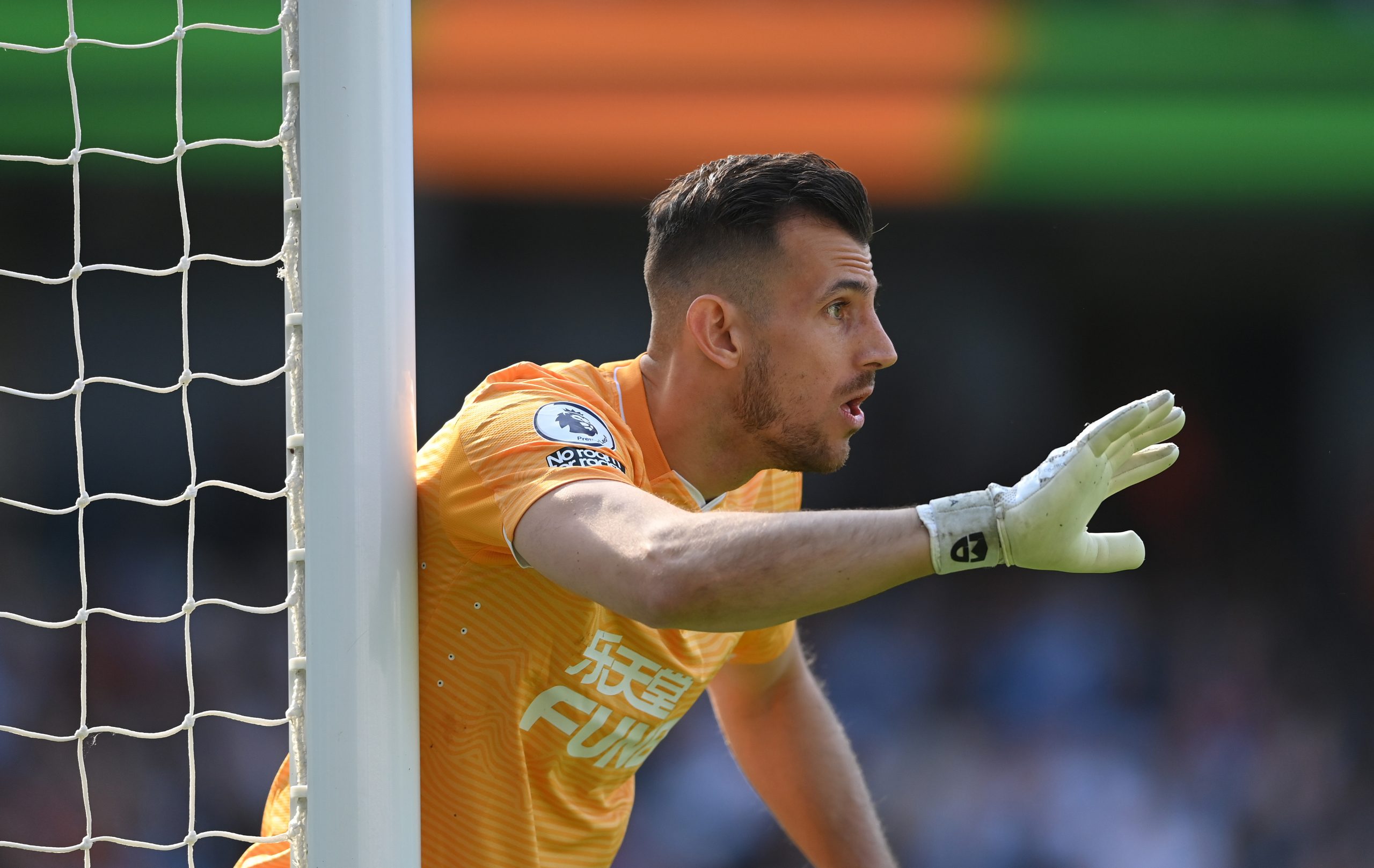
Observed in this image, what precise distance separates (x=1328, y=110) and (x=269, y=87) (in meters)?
5.05

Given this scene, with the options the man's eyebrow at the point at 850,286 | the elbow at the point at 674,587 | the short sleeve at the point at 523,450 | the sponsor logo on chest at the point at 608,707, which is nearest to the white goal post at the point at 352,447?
the short sleeve at the point at 523,450

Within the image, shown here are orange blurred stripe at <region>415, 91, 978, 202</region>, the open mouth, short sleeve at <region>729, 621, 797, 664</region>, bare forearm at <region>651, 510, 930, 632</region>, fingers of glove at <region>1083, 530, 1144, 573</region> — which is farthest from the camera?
orange blurred stripe at <region>415, 91, 978, 202</region>

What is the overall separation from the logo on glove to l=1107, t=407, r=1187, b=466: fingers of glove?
172 mm

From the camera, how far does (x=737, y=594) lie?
1.33 metres

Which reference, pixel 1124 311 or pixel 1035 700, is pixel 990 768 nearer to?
pixel 1035 700

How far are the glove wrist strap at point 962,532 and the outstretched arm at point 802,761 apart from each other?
1234 millimetres

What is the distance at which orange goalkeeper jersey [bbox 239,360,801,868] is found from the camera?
1.63m

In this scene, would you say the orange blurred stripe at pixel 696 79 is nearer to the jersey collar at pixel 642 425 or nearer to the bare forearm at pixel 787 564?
the jersey collar at pixel 642 425

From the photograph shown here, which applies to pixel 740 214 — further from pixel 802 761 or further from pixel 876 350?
pixel 802 761

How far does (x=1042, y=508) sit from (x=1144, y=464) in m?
0.18

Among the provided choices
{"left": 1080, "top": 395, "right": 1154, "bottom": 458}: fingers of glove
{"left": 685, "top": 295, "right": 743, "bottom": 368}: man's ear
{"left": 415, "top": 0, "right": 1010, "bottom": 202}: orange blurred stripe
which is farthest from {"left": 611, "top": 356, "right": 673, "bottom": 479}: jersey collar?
{"left": 415, "top": 0, "right": 1010, "bottom": 202}: orange blurred stripe

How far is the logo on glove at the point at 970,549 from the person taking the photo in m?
1.32

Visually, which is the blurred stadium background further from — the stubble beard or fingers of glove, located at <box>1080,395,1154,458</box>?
fingers of glove, located at <box>1080,395,1154,458</box>

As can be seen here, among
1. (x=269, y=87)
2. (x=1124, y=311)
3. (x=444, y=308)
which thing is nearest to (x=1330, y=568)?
(x=1124, y=311)
